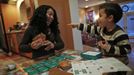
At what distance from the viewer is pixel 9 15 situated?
5.36m

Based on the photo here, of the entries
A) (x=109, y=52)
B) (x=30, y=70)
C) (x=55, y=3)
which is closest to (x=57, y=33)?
(x=109, y=52)

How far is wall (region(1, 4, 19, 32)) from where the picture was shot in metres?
5.24

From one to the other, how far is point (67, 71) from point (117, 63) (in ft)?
0.88

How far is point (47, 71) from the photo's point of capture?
2.57 feet

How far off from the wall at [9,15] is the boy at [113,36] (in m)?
4.72

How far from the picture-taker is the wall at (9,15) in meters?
5.24

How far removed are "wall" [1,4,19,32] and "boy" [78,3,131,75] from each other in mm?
4718

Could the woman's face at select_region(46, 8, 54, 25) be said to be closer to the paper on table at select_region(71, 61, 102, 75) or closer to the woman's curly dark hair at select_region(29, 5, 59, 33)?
the woman's curly dark hair at select_region(29, 5, 59, 33)

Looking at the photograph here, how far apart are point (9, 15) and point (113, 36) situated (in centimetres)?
497

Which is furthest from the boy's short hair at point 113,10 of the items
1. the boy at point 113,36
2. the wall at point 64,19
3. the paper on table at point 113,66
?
the wall at point 64,19

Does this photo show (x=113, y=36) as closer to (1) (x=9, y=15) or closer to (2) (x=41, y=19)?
(2) (x=41, y=19)

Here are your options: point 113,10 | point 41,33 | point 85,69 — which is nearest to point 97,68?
point 85,69

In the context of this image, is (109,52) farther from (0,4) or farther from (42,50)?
(0,4)

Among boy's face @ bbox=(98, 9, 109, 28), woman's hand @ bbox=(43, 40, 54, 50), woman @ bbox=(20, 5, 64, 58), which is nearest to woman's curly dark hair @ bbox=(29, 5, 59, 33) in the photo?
woman @ bbox=(20, 5, 64, 58)
